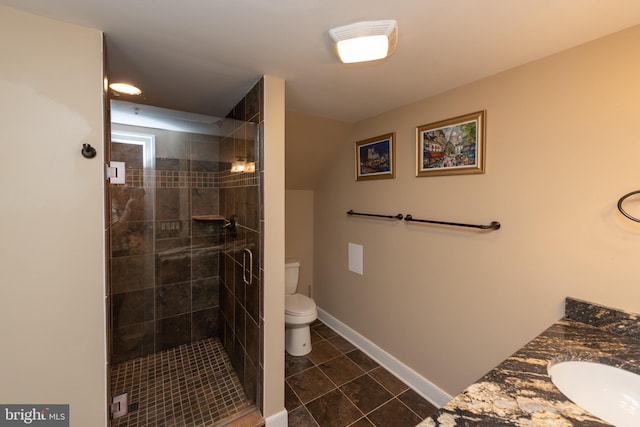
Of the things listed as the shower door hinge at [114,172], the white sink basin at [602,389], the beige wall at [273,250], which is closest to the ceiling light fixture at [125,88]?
the shower door hinge at [114,172]

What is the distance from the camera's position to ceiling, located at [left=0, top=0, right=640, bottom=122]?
38.3 inches

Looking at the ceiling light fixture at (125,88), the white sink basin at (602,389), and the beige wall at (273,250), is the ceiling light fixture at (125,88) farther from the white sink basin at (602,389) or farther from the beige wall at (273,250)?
the white sink basin at (602,389)

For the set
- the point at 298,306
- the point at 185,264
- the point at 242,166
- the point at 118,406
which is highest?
the point at 242,166

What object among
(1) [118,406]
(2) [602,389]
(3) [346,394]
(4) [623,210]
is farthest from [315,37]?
(3) [346,394]

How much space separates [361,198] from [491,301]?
1320mm

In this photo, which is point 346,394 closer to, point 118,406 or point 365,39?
point 118,406

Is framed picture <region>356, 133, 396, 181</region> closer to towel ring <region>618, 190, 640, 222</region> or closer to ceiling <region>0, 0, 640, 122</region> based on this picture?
ceiling <region>0, 0, 640, 122</region>

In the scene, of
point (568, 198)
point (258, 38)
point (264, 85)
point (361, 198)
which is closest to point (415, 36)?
point (258, 38)

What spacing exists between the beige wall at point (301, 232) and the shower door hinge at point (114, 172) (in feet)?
6.07

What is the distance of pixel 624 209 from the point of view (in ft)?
3.70

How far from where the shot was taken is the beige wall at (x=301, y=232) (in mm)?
3066

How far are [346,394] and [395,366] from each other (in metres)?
0.49

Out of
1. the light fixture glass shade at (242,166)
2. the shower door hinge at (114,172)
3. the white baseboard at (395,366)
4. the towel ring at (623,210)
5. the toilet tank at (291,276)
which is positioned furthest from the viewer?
the toilet tank at (291,276)

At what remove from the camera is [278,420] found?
5.41 ft
